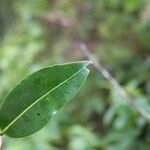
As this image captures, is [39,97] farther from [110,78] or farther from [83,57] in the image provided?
[83,57]

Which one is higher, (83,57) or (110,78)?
(83,57)

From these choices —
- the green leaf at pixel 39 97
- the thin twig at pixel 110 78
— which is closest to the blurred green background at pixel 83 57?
the thin twig at pixel 110 78

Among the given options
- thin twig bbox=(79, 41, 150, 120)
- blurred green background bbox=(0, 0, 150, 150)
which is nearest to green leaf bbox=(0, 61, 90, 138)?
thin twig bbox=(79, 41, 150, 120)

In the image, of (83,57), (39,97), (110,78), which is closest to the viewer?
(39,97)

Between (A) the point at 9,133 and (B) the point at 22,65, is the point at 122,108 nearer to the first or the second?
(B) the point at 22,65

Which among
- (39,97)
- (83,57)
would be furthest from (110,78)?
(83,57)

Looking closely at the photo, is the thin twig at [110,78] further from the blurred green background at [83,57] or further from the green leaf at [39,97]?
the green leaf at [39,97]

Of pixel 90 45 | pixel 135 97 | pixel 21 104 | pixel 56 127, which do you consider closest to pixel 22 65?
pixel 56 127
